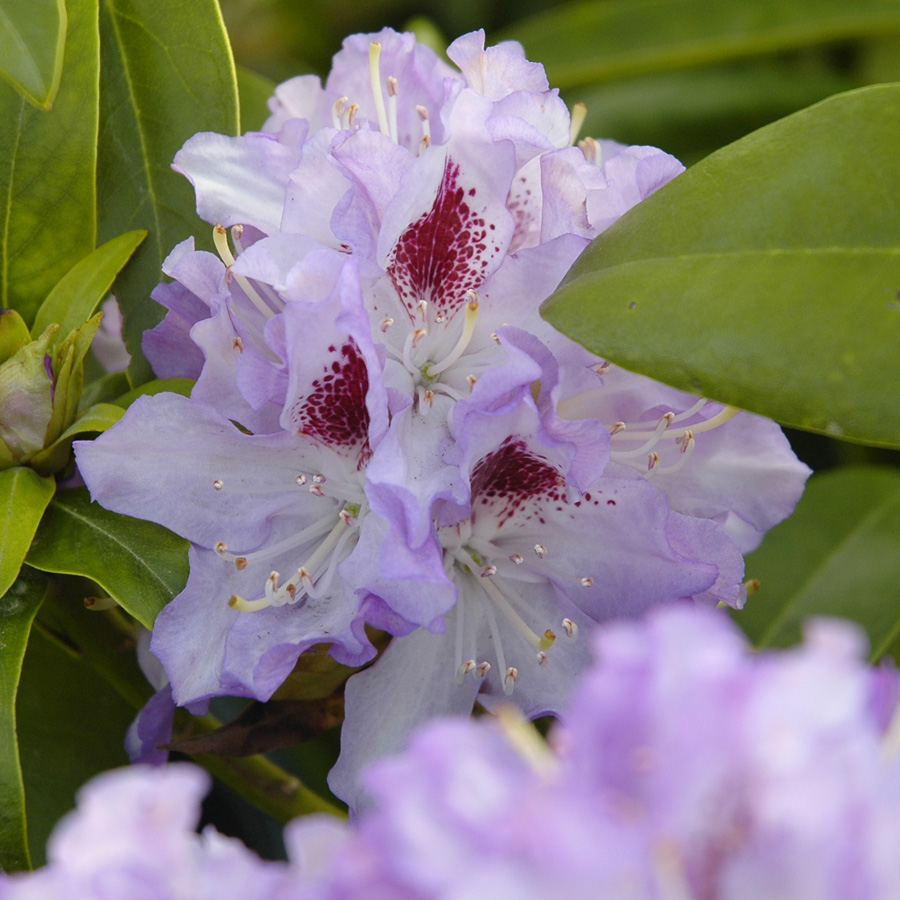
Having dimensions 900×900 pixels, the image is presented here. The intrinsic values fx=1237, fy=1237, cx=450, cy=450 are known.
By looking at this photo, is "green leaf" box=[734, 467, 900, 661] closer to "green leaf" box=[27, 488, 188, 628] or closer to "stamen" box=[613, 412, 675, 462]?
"stamen" box=[613, 412, 675, 462]

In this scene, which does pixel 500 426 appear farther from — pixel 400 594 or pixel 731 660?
pixel 731 660

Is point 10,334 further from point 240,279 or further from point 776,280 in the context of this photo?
point 776,280

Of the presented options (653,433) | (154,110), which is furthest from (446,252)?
(154,110)

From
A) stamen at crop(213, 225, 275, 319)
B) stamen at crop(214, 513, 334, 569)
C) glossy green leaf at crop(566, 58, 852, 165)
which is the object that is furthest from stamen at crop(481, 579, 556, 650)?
glossy green leaf at crop(566, 58, 852, 165)

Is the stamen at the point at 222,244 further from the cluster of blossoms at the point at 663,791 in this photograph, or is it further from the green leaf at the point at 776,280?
the cluster of blossoms at the point at 663,791

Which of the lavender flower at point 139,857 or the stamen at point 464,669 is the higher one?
the lavender flower at point 139,857

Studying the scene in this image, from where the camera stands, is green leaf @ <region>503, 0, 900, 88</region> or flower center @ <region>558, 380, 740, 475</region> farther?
green leaf @ <region>503, 0, 900, 88</region>

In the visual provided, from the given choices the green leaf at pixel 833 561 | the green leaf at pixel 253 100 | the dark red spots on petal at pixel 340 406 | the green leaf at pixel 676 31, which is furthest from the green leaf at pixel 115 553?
the green leaf at pixel 676 31
